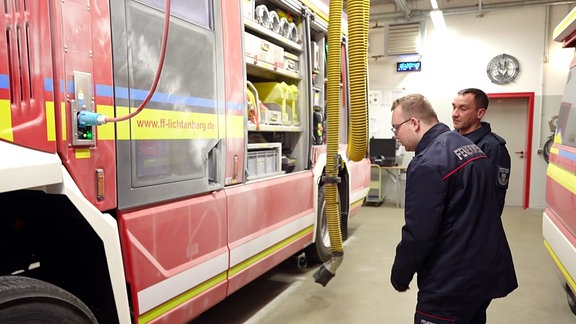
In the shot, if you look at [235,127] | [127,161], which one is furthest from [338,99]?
[127,161]

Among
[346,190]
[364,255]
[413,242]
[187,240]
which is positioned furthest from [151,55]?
[364,255]

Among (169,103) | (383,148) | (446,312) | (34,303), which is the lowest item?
(446,312)

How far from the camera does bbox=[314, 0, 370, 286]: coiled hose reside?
314 centimetres

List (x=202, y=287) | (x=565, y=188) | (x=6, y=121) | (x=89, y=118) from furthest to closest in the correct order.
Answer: (x=565, y=188) < (x=202, y=287) < (x=89, y=118) < (x=6, y=121)

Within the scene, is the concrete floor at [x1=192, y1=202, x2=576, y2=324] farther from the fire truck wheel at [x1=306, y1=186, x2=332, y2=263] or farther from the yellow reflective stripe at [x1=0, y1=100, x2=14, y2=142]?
the yellow reflective stripe at [x1=0, y1=100, x2=14, y2=142]

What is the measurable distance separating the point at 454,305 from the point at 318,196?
2.75 m

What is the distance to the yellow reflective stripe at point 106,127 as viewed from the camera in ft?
6.21

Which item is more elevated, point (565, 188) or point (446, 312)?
point (565, 188)

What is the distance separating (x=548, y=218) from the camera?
391cm

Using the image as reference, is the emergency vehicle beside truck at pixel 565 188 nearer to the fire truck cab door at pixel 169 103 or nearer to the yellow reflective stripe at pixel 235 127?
the yellow reflective stripe at pixel 235 127

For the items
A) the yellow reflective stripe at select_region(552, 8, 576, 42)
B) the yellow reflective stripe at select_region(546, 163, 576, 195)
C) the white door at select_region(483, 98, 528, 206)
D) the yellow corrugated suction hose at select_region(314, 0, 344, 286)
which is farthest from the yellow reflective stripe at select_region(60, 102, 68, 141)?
the white door at select_region(483, 98, 528, 206)

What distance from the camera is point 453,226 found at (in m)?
1.94

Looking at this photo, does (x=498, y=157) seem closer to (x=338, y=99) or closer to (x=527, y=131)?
(x=338, y=99)

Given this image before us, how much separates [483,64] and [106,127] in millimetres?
9063
